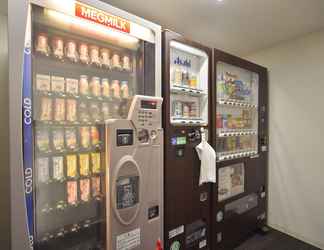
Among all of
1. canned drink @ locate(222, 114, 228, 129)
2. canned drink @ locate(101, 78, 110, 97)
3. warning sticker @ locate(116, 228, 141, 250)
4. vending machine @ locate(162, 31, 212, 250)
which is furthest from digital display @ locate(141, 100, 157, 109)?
canned drink @ locate(222, 114, 228, 129)

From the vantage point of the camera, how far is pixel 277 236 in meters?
2.59

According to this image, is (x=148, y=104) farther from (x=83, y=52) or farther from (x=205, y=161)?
(x=205, y=161)

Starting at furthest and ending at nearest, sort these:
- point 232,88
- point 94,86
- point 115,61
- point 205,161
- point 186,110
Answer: point 232,88 < point 186,110 < point 205,161 < point 115,61 < point 94,86

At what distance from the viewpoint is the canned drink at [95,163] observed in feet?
4.66

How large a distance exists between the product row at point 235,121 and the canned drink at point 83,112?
1327 mm

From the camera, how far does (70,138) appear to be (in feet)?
4.48

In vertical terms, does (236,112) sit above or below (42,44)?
below

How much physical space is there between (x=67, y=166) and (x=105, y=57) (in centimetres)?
81

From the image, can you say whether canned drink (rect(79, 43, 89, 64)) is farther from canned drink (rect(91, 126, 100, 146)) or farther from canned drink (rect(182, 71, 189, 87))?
canned drink (rect(182, 71, 189, 87))

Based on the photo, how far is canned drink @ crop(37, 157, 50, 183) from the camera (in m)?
1.22

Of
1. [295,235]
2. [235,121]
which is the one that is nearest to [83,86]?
[235,121]

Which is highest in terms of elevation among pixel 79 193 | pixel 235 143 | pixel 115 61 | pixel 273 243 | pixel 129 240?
pixel 115 61

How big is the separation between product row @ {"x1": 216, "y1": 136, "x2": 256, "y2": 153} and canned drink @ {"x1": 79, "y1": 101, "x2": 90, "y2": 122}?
1.39m

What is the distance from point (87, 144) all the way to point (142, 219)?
64 centimetres
